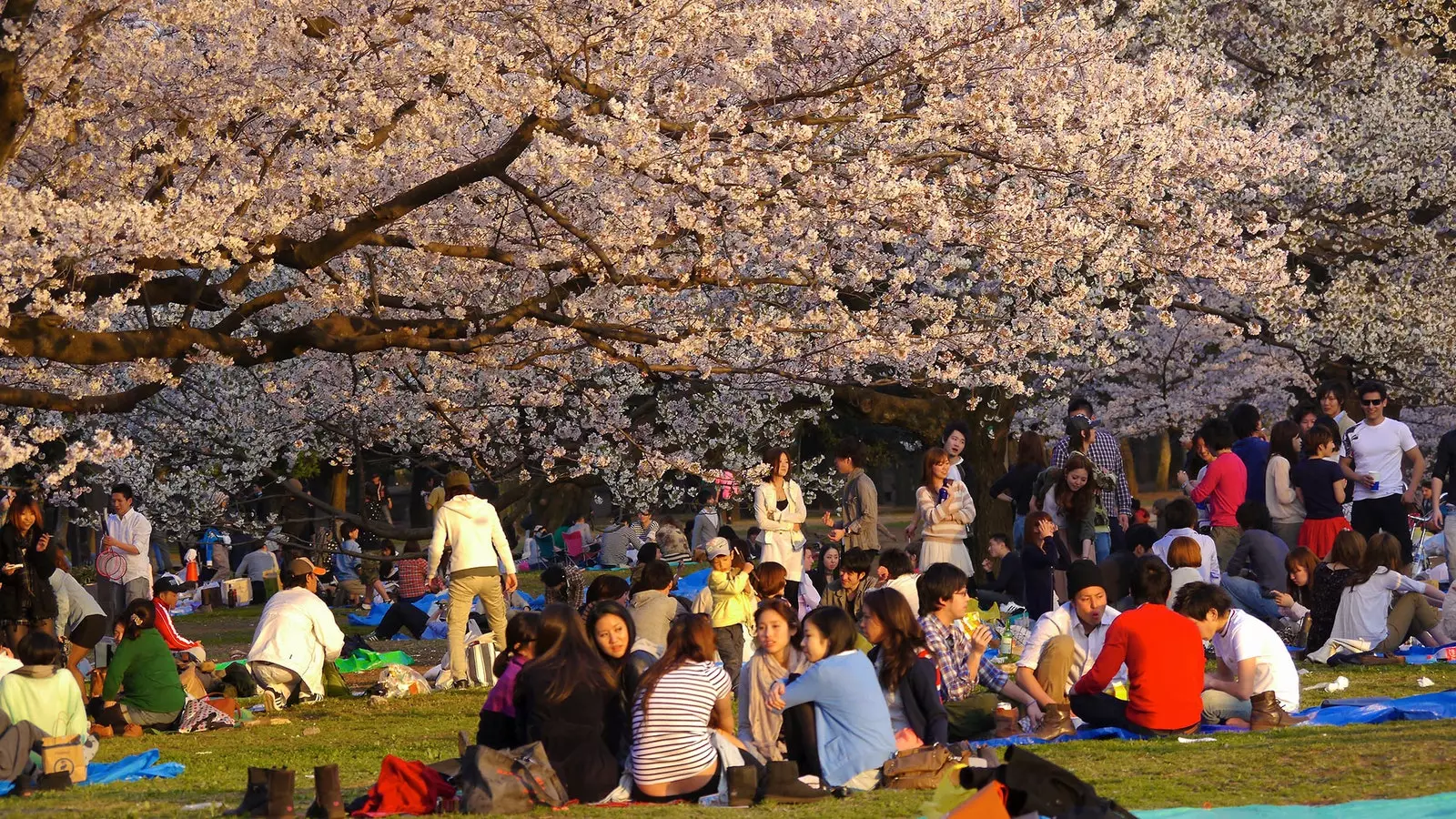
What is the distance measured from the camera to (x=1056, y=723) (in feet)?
28.4

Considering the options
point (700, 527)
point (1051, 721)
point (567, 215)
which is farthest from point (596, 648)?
point (700, 527)

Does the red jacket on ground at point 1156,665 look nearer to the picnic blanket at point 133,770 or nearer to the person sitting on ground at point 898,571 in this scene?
the person sitting on ground at point 898,571

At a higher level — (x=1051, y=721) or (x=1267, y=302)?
(x=1267, y=302)

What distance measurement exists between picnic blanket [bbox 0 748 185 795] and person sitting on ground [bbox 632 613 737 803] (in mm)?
3080

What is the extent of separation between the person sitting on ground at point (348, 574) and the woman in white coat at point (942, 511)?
11.7 m

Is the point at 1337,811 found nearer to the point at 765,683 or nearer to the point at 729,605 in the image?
the point at 765,683

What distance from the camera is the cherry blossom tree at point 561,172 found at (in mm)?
9852

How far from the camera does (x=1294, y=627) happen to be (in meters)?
12.2

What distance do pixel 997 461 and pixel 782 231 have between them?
36.8ft

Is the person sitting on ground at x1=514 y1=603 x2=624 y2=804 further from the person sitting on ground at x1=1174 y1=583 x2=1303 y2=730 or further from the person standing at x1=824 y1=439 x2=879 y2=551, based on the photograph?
the person standing at x1=824 y1=439 x2=879 y2=551

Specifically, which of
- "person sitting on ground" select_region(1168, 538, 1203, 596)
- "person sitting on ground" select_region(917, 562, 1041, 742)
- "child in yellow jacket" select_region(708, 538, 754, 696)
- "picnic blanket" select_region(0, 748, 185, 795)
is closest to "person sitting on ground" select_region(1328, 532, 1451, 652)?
"person sitting on ground" select_region(1168, 538, 1203, 596)

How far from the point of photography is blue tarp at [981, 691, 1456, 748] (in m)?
8.58

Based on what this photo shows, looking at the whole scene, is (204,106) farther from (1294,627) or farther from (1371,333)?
(1371,333)

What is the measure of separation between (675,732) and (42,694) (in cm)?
366
